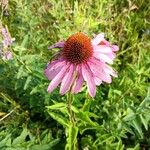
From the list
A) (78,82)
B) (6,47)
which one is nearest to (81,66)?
(78,82)

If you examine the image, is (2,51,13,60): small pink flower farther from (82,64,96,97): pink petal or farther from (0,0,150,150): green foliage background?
(82,64,96,97): pink petal

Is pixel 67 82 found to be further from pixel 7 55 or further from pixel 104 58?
pixel 7 55

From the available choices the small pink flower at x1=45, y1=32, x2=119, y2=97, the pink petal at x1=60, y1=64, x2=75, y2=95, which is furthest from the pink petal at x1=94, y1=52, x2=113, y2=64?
the pink petal at x1=60, y1=64, x2=75, y2=95

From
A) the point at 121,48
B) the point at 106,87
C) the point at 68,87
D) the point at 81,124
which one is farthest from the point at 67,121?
the point at 121,48

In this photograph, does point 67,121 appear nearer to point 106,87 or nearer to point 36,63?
point 36,63

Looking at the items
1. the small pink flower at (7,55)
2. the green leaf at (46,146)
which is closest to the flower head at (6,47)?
the small pink flower at (7,55)

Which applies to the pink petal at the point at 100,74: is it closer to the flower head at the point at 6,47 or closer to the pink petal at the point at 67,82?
the pink petal at the point at 67,82
